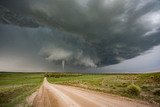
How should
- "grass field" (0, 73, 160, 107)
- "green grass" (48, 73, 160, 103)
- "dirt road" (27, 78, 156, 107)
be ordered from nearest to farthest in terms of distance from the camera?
"dirt road" (27, 78, 156, 107)
"green grass" (48, 73, 160, 103)
"grass field" (0, 73, 160, 107)

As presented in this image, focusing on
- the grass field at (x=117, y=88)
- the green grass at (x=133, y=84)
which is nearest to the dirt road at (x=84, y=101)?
the grass field at (x=117, y=88)

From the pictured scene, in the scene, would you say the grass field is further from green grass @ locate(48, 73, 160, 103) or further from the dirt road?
the dirt road

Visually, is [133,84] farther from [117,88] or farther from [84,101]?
[84,101]

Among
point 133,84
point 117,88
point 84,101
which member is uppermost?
point 133,84

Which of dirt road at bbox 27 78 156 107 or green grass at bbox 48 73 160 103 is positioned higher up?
green grass at bbox 48 73 160 103

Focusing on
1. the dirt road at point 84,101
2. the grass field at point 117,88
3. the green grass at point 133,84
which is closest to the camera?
the dirt road at point 84,101

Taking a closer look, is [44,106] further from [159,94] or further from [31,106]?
[159,94]

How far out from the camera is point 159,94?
24719 mm

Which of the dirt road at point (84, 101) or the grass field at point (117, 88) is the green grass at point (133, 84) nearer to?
the grass field at point (117, 88)

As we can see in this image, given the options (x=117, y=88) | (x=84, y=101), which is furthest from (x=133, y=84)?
(x=84, y=101)

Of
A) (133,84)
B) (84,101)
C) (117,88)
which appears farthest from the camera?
(117,88)

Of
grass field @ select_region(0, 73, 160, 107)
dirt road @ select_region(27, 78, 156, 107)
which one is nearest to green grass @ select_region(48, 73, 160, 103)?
grass field @ select_region(0, 73, 160, 107)

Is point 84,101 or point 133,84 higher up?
point 133,84

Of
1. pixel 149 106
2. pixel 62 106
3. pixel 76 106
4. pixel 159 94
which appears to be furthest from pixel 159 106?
pixel 159 94
